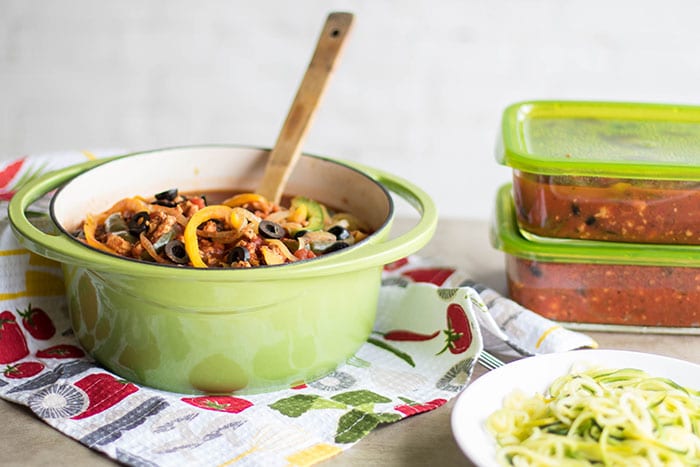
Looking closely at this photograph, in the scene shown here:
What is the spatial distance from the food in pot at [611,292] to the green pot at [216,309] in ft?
0.90

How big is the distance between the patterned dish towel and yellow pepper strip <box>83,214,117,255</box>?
138 mm

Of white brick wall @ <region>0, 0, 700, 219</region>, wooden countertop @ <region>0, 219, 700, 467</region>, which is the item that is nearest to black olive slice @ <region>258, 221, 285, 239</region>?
wooden countertop @ <region>0, 219, 700, 467</region>

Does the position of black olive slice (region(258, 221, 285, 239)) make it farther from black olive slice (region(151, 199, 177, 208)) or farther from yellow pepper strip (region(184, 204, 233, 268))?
black olive slice (region(151, 199, 177, 208))

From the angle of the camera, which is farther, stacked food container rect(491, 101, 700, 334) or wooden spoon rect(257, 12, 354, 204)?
wooden spoon rect(257, 12, 354, 204)

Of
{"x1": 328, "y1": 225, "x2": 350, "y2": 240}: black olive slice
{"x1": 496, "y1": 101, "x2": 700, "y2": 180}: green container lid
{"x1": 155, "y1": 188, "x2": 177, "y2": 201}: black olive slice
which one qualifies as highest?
{"x1": 496, "y1": 101, "x2": 700, "y2": 180}: green container lid

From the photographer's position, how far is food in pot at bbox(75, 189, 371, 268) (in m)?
1.48

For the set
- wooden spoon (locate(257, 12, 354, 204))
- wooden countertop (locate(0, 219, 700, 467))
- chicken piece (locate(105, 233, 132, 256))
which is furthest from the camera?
wooden spoon (locate(257, 12, 354, 204))

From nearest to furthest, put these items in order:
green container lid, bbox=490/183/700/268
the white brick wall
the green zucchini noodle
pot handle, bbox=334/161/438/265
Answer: the green zucchini noodle
pot handle, bbox=334/161/438/265
green container lid, bbox=490/183/700/268
the white brick wall

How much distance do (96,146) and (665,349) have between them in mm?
2693

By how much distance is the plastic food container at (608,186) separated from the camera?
5.29 feet

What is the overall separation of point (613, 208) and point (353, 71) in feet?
6.96

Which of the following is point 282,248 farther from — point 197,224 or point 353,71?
point 353,71

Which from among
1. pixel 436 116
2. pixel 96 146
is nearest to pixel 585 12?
pixel 436 116

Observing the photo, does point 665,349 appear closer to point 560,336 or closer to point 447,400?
point 560,336
